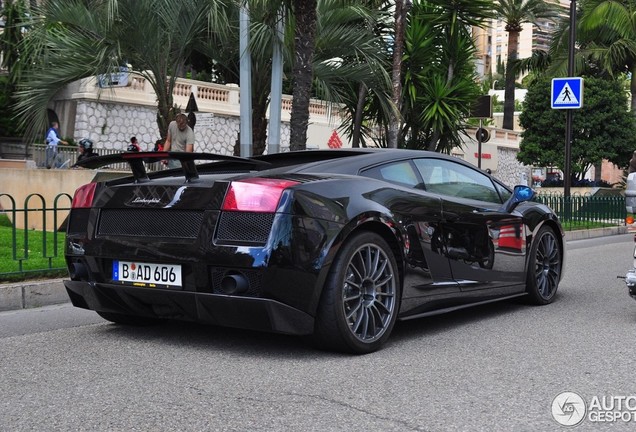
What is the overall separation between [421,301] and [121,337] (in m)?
2.03

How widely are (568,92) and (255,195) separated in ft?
56.5

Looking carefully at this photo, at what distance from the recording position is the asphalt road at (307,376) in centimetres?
406

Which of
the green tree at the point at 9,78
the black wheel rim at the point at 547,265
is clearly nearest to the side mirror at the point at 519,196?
the black wheel rim at the point at 547,265

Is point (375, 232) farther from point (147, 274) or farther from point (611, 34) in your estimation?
point (611, 34)

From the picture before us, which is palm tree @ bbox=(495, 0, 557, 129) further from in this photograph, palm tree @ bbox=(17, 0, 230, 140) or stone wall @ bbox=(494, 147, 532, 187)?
palm tree @ bbox=(17, 0, 230, 140)

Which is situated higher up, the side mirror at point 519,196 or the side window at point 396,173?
the side window at point 396,173

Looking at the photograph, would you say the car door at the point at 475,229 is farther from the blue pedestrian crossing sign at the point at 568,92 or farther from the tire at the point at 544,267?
the blue pedestrian crossing sign at the point at 568,92

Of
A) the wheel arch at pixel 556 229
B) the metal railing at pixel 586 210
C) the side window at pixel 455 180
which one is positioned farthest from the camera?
the metal railing at pixel 586 210

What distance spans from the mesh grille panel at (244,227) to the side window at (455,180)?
5.26 feet

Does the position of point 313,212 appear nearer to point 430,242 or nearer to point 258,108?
point 430,242

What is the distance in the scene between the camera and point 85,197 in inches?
234

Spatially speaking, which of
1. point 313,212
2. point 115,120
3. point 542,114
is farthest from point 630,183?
point 542,114

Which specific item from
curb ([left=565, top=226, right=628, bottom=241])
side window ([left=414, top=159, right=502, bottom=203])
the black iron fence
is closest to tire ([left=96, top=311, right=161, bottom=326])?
the black iron fence

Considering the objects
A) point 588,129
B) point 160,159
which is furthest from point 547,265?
point 588,129
